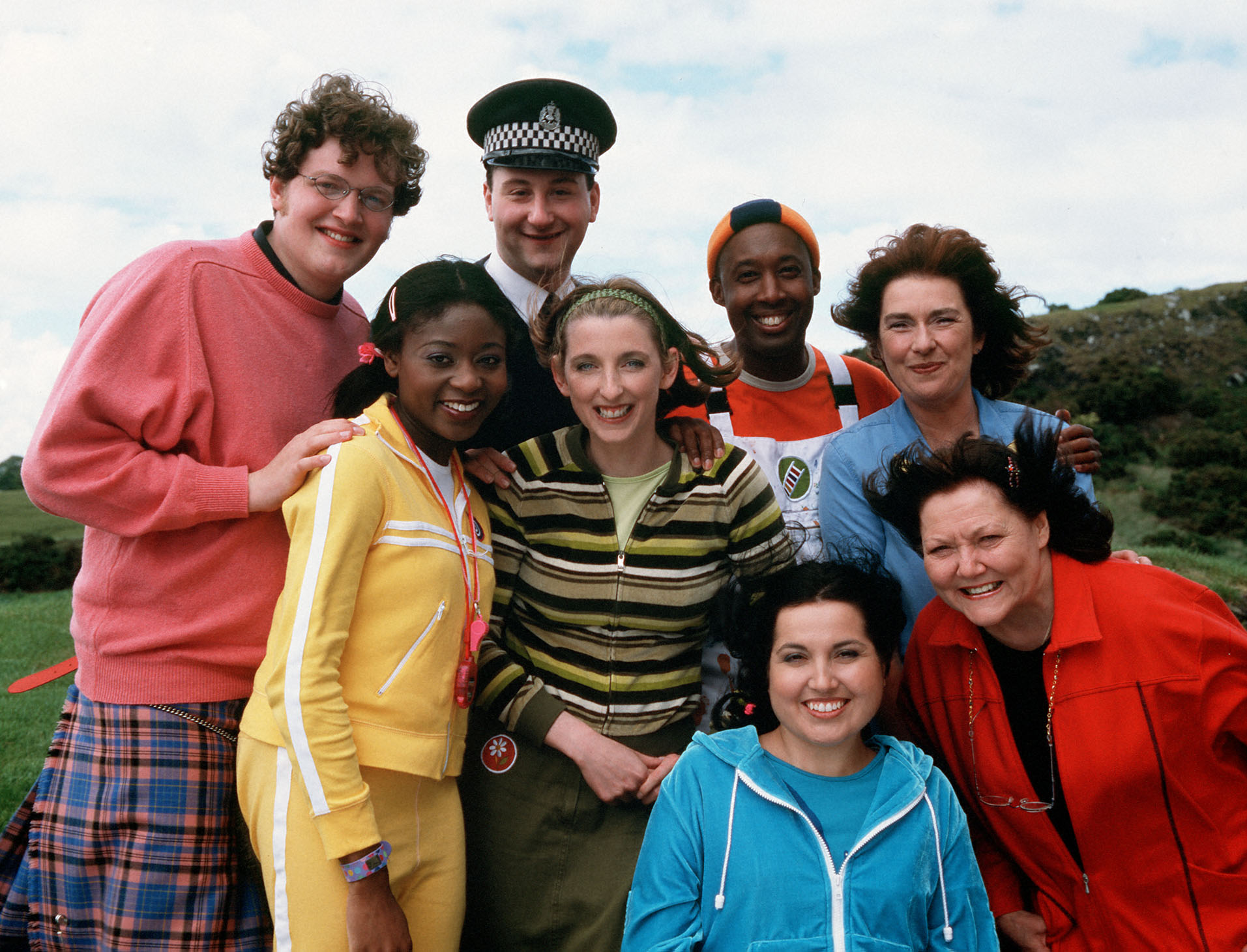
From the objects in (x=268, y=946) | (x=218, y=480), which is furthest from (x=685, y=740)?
(x=218, y=480)

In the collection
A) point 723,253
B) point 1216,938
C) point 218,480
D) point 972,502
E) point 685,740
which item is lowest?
point 1216,938

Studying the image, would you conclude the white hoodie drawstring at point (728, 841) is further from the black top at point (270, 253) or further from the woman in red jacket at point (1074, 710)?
the black top at point (270, 253)

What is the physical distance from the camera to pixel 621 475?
115 inches

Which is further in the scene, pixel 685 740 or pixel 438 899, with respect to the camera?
pixel 685 740

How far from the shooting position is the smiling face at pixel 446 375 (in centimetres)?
269

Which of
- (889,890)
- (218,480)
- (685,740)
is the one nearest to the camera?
(889,890)

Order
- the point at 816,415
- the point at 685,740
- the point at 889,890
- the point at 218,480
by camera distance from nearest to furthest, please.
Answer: the point at 889,890 → the point at 218,480 → the point at 685,740 → the point at 816,415

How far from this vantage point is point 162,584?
2576 millimetres

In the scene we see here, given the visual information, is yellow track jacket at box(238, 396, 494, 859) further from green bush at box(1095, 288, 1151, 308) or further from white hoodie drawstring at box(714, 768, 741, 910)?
green bush at box(1095, 288, 1151, 308)

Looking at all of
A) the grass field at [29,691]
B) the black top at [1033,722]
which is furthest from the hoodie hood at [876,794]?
the grass field at [29,691]

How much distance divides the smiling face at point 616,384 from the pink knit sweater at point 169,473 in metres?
0.93

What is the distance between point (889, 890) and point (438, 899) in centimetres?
122

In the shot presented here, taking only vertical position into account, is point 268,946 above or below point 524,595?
below

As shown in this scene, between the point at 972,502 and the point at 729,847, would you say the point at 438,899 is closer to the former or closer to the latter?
the point at 729,847
